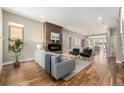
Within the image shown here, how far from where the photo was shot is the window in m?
2.39

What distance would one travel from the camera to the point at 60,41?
14.3 feet

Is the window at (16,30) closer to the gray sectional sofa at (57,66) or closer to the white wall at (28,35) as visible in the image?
the white wall at (28,35)

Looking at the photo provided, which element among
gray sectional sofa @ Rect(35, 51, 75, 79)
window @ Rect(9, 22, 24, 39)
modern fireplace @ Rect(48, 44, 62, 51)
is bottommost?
gray sectional sofa @ Rect(35, 51, 75, 79)

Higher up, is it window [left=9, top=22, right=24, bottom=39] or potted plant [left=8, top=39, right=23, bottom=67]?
window [left=9, top=22, right=24, bottom=39]

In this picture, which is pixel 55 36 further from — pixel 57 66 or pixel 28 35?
pixel 57 66

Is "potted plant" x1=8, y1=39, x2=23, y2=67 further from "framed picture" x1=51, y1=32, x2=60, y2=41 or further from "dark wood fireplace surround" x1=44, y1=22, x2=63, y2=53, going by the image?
"framed picture" x1=51, y1=32, x2=60, y2=41

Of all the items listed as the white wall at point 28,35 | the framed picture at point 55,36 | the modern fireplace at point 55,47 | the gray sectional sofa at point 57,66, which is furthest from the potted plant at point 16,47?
the framed picture at point 55,36

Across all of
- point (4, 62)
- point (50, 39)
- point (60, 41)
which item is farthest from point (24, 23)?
point (60, 41)

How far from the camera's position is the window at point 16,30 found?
2390 millimetres

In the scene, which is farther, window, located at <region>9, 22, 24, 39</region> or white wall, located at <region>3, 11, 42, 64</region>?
white wall, located at <region>3, 11, 42, 64</region>

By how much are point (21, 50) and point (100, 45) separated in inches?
107

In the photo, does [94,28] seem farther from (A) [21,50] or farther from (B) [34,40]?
(A) [21,50]

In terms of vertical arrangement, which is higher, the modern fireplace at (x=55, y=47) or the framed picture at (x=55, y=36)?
the framed picture at (x=55, y=36)

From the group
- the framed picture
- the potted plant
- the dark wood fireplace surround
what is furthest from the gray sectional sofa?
the framed picture
